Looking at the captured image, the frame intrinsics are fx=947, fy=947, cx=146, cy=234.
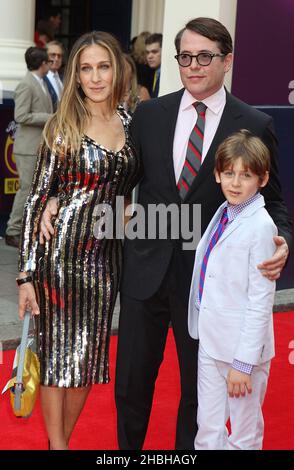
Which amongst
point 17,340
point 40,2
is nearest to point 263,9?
point 17,340

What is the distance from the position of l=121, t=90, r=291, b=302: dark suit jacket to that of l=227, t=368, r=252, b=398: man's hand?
0.48 m

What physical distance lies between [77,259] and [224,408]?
2.73 ft

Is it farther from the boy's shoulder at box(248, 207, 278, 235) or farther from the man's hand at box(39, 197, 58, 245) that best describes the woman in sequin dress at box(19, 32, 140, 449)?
the boy's shoulder at box(248, 207, 278, 235)

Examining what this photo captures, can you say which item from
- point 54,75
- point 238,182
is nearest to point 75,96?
point 238,182

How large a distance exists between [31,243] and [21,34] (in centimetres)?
711

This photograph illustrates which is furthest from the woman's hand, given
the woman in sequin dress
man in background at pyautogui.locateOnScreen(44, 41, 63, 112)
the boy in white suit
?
man in background at pyautogui.locateOnScreen(44, 41, 63, 112)

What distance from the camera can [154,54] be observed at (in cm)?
952

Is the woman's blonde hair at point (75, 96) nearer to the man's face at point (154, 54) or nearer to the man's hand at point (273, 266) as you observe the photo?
the man's hand at point (273, 266)

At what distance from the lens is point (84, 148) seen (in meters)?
3.73

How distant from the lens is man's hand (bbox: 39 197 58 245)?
12.4 ft

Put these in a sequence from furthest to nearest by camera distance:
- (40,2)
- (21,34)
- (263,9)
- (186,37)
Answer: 1. (40,2)
2. (21,34)
3. (263,9)
4. (186,37)
